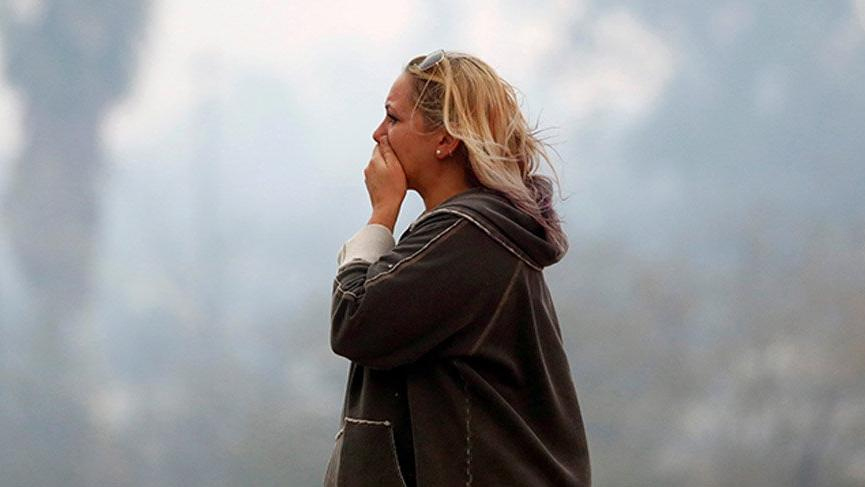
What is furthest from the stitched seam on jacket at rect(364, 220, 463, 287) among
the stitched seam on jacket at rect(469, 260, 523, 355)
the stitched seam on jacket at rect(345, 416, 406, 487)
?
the stitched seam on jacket at rect(345, 416, 406, 487)

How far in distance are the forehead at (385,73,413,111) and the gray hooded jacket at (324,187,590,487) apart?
0.22 m

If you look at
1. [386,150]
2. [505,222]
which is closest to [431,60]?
[386,150]

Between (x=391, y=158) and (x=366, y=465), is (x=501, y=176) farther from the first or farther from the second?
(x=366, y=465)

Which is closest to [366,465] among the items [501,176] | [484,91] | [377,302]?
[377,302]

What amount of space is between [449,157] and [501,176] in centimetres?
12

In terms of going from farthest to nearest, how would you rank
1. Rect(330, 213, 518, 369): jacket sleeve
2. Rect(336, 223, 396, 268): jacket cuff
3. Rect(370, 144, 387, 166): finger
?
Rect(370, 144, 387, 166): finger < Rect(336, 223, 396, 268): jacket cuff < Rect(330, 213, 518, 369): jacket sleeve

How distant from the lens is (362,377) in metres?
2.08

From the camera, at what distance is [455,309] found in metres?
1.98

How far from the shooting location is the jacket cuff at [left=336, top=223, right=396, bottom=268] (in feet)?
6.74

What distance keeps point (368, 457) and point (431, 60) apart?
75 cm

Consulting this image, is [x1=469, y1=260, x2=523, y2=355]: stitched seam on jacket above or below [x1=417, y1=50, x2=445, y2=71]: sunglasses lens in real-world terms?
below

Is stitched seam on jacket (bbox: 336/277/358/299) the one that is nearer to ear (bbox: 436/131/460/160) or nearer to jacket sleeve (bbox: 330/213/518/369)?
jacket sleeve (bbox: 330/213/518/369)

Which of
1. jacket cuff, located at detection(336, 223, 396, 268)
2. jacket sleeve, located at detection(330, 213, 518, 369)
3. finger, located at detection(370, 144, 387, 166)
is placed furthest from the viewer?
finger, located at detection(370, 144, 387, 166)

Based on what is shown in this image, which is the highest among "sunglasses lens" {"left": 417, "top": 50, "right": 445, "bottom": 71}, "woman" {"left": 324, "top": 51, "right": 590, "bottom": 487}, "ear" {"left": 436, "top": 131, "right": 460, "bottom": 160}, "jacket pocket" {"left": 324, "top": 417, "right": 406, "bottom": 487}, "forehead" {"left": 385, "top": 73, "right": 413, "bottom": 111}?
"sunglasses lens" {"left": 417, "top": 50, "right": 445, "bottom": 71}
